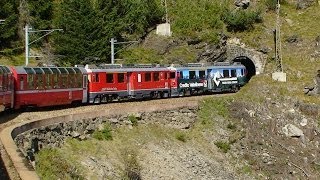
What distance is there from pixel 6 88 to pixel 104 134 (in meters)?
6.26

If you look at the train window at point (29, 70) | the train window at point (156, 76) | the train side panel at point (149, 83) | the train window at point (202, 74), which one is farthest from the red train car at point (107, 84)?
the train window at point (202, 74)

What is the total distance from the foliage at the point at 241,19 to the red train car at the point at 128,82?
20.8m

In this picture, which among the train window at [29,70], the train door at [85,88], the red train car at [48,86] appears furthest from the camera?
the train door at [85,88]

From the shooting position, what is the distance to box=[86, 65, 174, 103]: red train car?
127ft

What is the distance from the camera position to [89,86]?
38.3 meters

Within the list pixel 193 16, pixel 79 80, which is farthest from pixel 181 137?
pixel 193 16

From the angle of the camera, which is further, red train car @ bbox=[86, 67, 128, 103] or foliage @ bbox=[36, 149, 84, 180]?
red train car @ bbox=[86, 67, 128, 103]

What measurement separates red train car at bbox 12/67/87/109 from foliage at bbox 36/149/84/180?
6.38m

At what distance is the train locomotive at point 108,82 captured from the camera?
30.9 metres

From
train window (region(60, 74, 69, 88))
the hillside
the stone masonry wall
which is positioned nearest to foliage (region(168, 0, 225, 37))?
the hillside

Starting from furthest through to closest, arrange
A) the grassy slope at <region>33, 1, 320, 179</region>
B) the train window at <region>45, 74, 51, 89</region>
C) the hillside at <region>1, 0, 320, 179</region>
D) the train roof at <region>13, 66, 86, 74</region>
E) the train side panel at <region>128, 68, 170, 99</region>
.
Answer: the train side panel at <region>128, 68, 170, 99</region>, the train window at <region>45, 74, 51, 89</region>, the train roof at <region>13, 66, 86, 74</region>, the grassy slope at <region>33, 1, 320, 179</region>, the hillside at <region>1, 0, 320, 179</region>

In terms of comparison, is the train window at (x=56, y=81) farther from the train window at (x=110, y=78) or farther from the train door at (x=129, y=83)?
the train door at (x=129, y=83)

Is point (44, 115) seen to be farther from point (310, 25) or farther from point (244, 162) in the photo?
point (310, 25)

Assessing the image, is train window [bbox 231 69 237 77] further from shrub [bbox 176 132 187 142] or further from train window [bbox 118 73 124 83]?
shrub [bbox 176 132 187 142]
